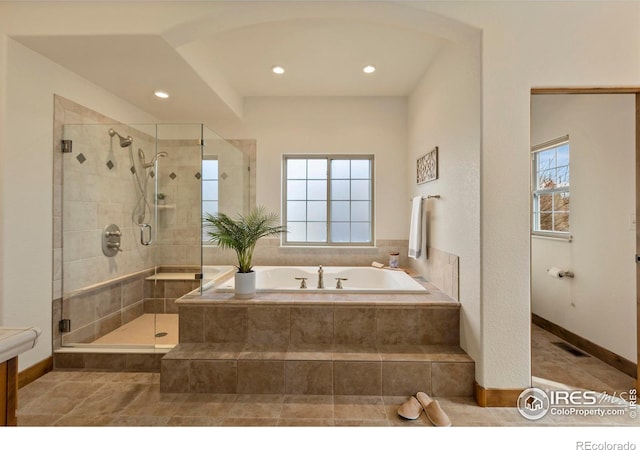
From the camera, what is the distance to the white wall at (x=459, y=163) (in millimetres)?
2021

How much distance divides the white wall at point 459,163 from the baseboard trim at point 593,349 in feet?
4.03

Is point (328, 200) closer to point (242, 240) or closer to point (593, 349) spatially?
point (242, 240)

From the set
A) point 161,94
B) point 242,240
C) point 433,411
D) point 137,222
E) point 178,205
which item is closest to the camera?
point 433,411

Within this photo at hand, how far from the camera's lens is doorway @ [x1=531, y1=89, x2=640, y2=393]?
2238 mm

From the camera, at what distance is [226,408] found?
191cm

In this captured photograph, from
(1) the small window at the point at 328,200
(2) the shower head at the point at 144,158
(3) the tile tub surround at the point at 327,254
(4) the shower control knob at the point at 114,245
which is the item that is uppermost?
(2) the shower head at the point at 144,158

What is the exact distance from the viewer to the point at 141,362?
2385mm

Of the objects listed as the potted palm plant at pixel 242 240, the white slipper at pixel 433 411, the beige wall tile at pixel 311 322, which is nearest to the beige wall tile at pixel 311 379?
the beige wall tile at pixel 311 322

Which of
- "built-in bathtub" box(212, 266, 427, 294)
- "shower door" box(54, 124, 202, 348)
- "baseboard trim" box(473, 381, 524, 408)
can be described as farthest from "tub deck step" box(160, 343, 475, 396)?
"built-in bathtub" box(212, 266, 427, 294)

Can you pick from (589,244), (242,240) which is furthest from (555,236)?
(242,240)

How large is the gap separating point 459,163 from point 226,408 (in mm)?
2260

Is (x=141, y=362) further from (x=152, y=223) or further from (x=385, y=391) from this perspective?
(x=385, y=391)

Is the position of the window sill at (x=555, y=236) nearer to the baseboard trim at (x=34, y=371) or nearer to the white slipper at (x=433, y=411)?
the white slipper at (x=433, y=411)

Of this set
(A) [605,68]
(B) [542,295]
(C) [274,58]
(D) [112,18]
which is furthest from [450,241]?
(D) [112,18]
